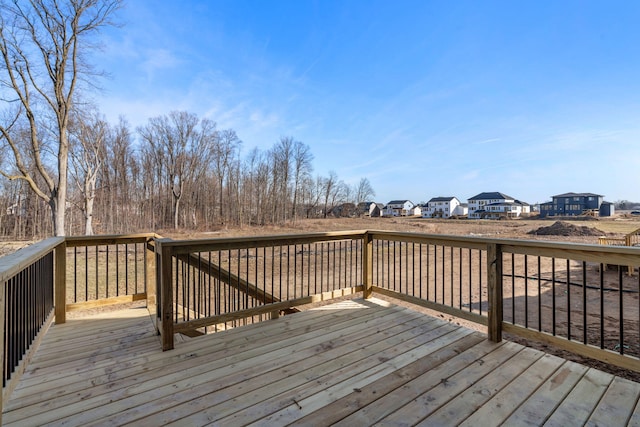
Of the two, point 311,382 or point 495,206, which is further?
point 495,206

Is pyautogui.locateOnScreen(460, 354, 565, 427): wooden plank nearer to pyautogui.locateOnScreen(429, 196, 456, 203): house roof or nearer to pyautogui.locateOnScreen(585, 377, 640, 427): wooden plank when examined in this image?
pyautogui.locateOnScreen(585, 377, 640, 427): wooden plank

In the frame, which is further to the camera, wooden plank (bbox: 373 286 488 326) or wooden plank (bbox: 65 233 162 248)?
wooden plank (bbox: 65 233 162 248)

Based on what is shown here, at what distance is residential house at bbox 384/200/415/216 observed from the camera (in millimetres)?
62438

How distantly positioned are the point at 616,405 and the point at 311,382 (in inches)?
68.2

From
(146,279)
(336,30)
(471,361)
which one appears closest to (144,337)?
(146,279)

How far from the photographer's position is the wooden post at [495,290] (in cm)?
240

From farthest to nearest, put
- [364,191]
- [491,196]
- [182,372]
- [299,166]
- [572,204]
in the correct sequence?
[491,196], [364,191], [572,204], [299,166], [182,372]

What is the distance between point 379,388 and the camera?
1747 millimetres

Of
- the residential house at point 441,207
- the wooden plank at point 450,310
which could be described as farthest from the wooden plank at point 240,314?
the residential house at point 441,207

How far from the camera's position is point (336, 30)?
7969 mm

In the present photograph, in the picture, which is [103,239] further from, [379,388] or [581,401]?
[581,401]

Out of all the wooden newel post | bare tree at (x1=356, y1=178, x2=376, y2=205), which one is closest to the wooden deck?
the wooden newel post

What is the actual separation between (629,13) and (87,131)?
2023 cm

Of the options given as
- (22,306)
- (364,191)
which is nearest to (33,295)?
(22,306)
